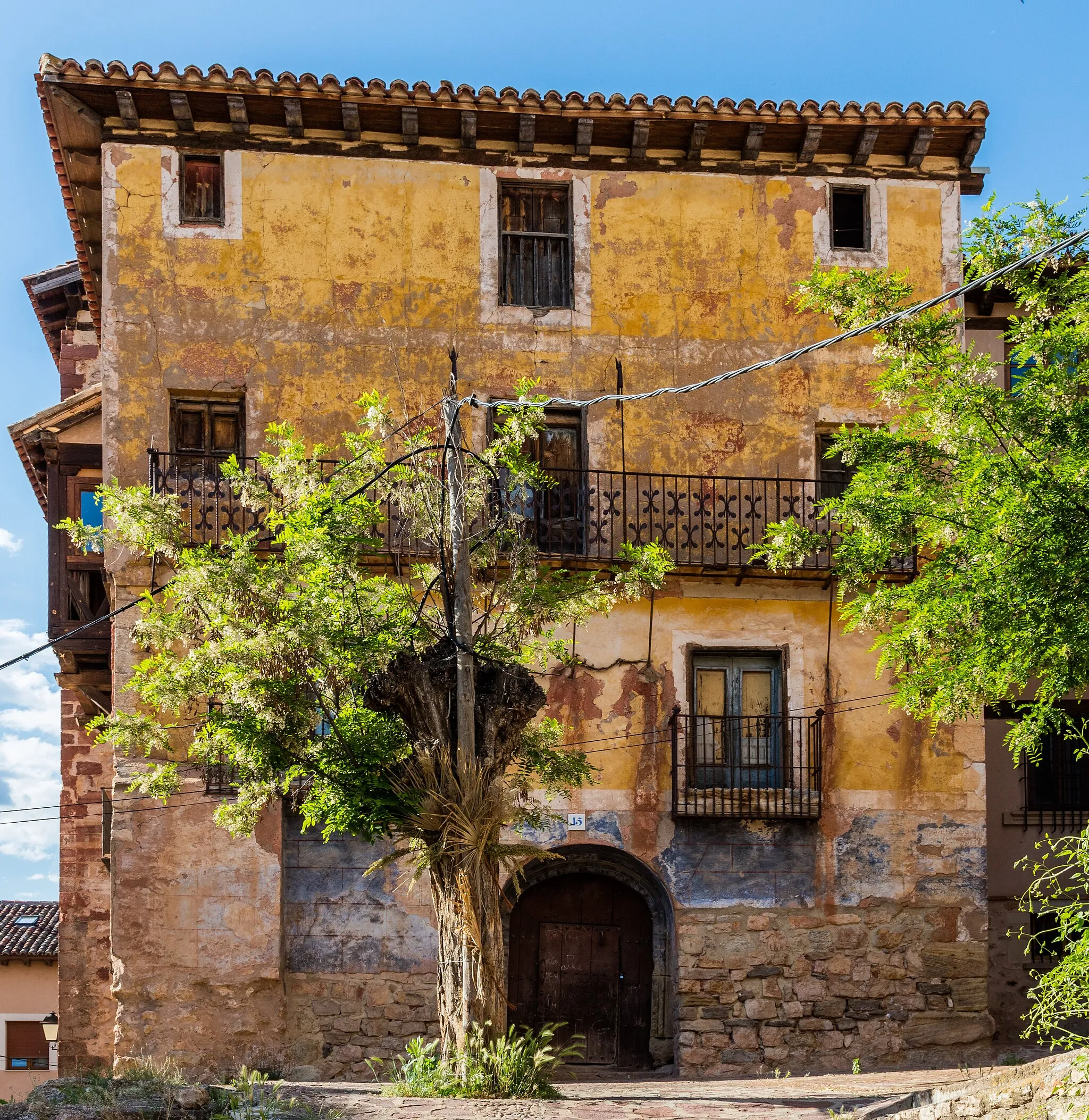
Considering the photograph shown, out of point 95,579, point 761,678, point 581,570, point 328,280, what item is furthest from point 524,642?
point 95,579

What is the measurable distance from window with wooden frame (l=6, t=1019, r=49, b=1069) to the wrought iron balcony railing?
22453 mm

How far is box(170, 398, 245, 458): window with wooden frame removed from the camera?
63.6 ft

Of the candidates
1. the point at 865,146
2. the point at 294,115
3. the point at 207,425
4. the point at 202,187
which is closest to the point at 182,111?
the point at 202,187

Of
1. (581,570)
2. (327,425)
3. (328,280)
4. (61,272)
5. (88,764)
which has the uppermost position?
(61,272)

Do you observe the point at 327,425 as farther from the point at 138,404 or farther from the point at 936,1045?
the point at 936,1045

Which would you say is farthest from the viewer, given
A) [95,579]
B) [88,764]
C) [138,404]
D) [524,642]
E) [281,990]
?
[88,764]

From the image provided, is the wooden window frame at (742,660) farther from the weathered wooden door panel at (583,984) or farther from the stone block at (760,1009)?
the stone block at (760,1009)

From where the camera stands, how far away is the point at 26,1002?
36.5m

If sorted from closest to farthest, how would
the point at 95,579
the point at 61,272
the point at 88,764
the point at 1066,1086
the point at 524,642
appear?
the point at 1066,1086
the point at 524,642
the point at 95,579
the point at 88,764
the point at 61,272

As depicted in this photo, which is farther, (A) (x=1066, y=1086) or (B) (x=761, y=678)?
(B) (x=761, y=678)

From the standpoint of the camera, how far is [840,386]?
65.9ft

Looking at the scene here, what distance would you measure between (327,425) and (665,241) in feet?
14.9

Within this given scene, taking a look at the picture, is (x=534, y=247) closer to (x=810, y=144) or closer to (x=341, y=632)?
(x=810, y=144)

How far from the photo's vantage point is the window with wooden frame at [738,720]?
19.0 meters
